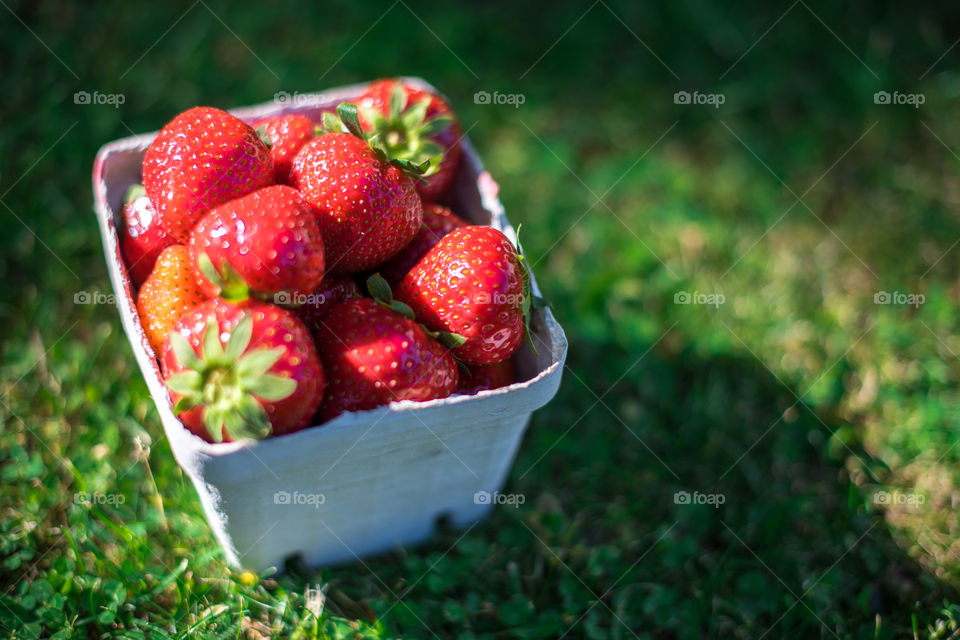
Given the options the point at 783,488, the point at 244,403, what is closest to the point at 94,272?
the point at 244,403

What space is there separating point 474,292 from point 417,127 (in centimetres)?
40

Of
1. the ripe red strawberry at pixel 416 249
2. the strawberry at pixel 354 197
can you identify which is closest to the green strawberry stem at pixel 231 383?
the strawberry at pixel 354 197

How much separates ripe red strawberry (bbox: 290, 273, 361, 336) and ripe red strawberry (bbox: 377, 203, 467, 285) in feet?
0.24

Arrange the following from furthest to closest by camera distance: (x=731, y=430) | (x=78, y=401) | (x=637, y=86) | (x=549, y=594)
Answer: (x=637, y=86), (x=731, y=430), (x=78, y=401), (x=549, y=594)

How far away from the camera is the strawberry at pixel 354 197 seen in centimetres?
141

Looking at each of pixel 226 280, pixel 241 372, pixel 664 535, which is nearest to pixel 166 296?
pixel 226 280

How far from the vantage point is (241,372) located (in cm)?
118

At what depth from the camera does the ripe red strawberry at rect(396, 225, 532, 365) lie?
1372 millimetres

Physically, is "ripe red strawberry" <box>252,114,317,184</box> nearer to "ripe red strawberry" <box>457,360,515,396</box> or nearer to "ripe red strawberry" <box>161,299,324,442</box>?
"ripe red strawberry" <box>161,299,324,442</box>

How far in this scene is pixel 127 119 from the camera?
2506 millimetres

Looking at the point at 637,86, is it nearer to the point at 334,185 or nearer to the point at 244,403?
the point at 334,185

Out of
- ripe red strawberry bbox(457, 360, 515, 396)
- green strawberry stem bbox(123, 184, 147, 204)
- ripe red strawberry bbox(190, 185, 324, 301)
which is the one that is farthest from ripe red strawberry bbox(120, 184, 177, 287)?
ripe red strawberry bbox(457, 360, 515, 396)

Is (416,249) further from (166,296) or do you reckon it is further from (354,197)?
(166,296)

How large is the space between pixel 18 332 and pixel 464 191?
3.86 ft
